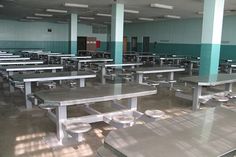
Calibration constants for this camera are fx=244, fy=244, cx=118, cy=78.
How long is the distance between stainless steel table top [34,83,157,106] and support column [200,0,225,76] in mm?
3243

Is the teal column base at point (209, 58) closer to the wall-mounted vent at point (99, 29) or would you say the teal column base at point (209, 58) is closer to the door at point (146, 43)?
the door at point (146, 43)

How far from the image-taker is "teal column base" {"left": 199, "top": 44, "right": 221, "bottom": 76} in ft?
19.8

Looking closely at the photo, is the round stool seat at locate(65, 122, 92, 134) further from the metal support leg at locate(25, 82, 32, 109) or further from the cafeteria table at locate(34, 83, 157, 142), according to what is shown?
the metal support leg at locate(25, 82, 32, 109)

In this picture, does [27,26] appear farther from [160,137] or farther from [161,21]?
[160,137]

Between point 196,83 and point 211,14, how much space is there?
2.44 metres

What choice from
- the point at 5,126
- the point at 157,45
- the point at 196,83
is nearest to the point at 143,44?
the point at 157,45

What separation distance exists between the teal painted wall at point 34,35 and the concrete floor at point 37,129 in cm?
1134

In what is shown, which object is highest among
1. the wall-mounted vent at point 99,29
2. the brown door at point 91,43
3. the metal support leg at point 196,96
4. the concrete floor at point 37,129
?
the wall-mounted vent at point 99,29

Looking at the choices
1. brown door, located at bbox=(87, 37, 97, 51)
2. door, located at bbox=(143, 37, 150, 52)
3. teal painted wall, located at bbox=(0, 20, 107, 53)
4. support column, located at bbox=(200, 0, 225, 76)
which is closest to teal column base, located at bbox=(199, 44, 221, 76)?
support column, located at bbox=(200, 0, 225, 76)

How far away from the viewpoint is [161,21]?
14.6 meters

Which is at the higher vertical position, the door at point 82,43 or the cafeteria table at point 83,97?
the door at point 82,43

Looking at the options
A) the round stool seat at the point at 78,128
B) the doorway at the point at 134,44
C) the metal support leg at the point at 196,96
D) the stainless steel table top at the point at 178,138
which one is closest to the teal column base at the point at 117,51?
the metal support leg at the point at 196,96

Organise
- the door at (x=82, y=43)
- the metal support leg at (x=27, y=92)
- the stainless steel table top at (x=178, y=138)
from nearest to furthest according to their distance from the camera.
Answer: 1. the stainless steel table top at (x=178, y=138)
2. the metal support leg at (x=27, y=92)
3. the door at (x=82, y=43)

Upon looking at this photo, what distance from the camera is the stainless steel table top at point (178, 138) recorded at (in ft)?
4.40
